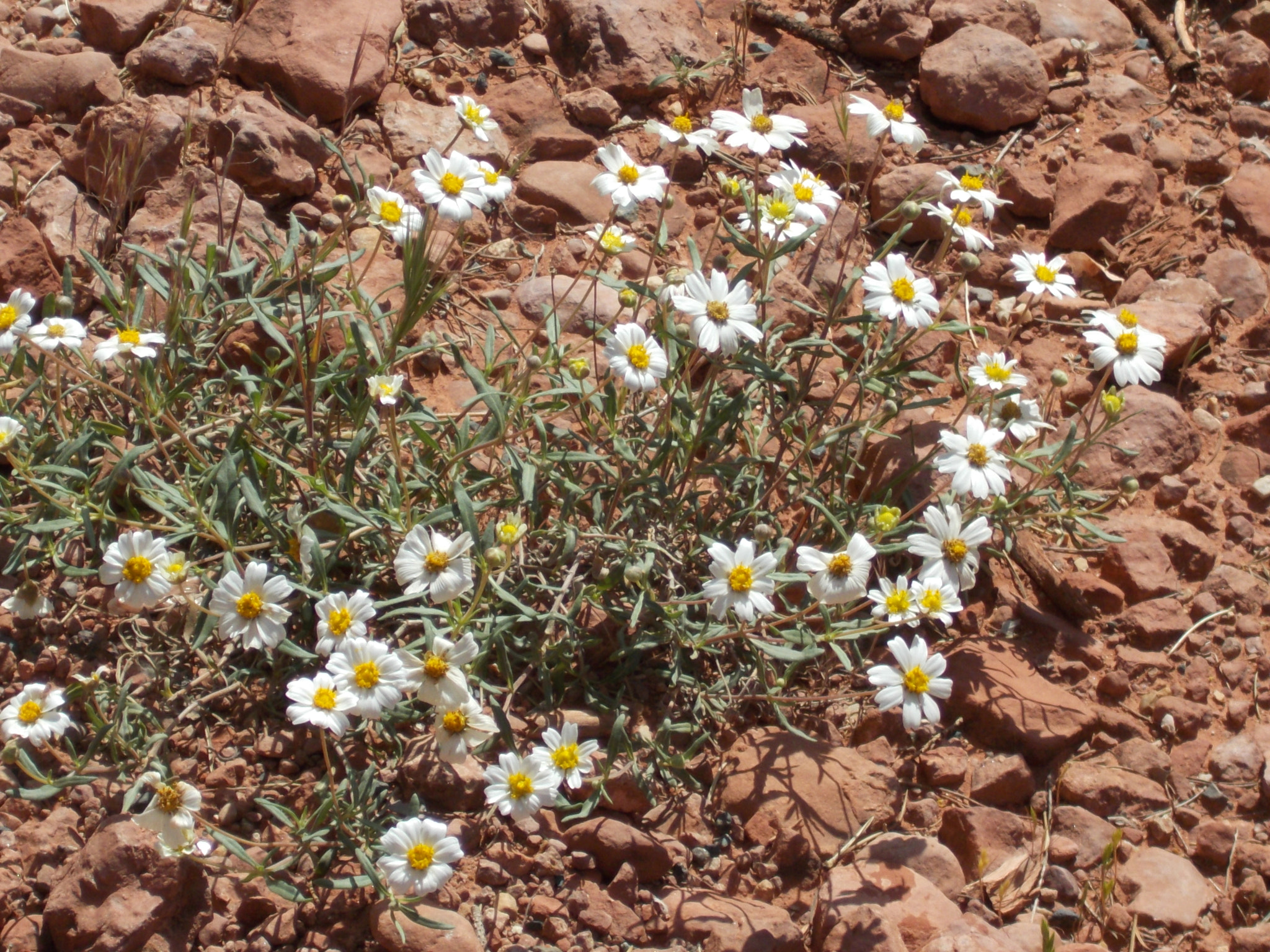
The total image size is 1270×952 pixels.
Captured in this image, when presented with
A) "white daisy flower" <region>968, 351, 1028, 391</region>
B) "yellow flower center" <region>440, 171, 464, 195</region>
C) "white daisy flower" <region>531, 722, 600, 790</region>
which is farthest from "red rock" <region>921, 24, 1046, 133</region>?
"white daisy flower" <region>531, 722, 600, 790</region>

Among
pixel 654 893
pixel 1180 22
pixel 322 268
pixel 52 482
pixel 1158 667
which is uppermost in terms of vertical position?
pixel 1180 22

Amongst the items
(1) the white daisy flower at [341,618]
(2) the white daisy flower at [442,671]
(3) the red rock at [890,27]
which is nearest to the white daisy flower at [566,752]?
(2) the white daisy flower at [442,671]

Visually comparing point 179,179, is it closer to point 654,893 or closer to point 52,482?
point 52,482

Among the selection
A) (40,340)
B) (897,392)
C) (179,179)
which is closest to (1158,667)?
(897,392)

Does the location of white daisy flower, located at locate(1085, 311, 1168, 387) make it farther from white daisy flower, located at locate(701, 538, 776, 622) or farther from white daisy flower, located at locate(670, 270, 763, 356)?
white daisy flower, located at locate(701, 538, 776, 622)

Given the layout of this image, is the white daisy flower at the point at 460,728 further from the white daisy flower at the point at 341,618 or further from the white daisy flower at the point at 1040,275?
the white daisy flower at the point at 1040,275

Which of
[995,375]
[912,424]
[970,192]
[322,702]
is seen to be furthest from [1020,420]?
[322,702]
